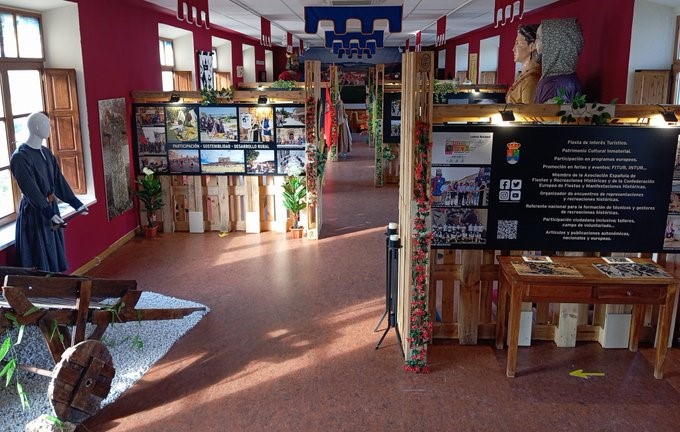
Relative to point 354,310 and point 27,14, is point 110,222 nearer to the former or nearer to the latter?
point 27,14

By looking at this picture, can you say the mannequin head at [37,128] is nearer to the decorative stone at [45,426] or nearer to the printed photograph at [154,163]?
the decorative stone at [45,426]

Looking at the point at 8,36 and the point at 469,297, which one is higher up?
the point at 8,36

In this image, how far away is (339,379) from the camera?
4207 millimetres

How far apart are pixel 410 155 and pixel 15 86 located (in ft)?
13.0

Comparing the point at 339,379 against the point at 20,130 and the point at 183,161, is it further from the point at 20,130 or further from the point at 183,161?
the point at 183,161

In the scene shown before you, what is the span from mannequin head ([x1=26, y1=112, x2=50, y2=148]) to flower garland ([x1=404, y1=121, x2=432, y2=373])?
3079 mm

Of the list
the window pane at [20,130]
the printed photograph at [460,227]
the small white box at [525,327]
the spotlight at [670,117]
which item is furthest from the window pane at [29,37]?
the spotlight at [670,117]

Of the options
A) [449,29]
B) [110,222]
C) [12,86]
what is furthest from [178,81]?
[449,29]

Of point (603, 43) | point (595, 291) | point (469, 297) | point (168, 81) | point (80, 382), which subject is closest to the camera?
point (80, 382)

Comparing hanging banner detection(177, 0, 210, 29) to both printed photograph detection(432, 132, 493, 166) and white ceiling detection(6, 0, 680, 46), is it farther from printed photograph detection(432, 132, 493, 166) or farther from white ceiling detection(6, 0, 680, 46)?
printed photograph detection(432, 132, 493, 166)

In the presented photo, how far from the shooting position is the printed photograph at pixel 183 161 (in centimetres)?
789

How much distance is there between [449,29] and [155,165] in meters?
9.46

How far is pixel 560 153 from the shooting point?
4.40 meters

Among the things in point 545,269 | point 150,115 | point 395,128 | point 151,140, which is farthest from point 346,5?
point 545,269
